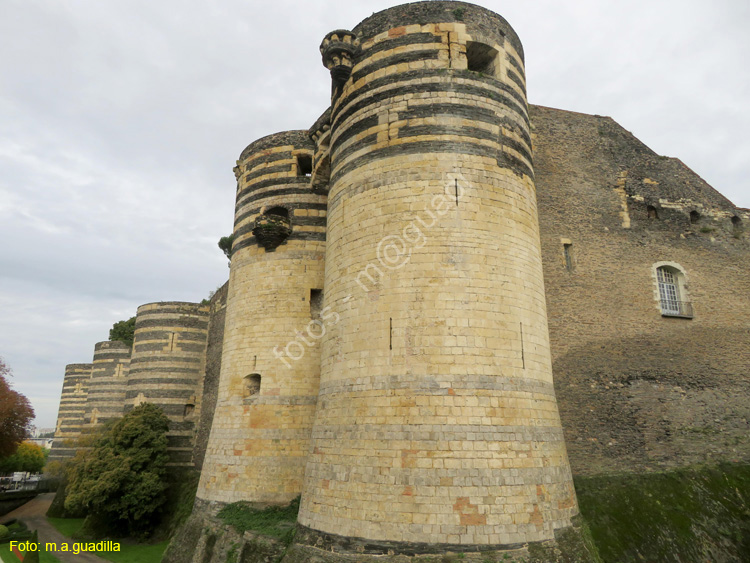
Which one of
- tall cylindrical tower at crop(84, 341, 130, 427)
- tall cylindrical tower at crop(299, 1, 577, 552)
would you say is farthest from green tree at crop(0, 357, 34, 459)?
tall cylindrical tower at crop(299, 1, 577, 552)

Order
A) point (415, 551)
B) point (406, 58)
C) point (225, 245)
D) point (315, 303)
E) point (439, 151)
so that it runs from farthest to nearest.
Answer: point (225, 245), point (315, 303), point (406, 58), point (439, 151), point (415, 551)

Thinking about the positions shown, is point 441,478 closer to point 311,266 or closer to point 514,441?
point 514,441

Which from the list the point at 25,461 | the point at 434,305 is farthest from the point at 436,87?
the point at 25,461

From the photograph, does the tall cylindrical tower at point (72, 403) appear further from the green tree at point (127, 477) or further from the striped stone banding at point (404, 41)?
the striped stone banding at point (404, 41)

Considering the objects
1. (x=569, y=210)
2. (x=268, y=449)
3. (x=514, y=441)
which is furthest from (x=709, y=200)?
(x=268, y=449)

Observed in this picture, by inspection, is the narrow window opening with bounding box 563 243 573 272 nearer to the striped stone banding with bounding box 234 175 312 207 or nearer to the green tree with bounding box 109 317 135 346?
the striped stone banding with bounding box 234 175 312 207

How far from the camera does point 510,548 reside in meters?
8.25

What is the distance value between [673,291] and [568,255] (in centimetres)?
396

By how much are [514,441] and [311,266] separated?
27.3ft

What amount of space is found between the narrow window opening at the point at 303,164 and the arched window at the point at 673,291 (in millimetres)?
11826

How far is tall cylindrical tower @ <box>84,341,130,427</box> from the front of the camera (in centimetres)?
3037

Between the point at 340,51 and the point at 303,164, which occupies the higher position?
the point at 303,164

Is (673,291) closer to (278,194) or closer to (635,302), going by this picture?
(635,302)

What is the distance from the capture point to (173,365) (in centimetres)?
2386
